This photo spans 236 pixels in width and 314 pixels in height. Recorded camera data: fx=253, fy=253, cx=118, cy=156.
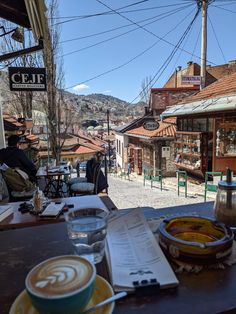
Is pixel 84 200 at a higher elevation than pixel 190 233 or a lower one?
lower

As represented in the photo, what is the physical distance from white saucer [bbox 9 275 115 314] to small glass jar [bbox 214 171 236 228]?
1.90 ft

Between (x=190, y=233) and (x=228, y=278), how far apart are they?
0.67ft

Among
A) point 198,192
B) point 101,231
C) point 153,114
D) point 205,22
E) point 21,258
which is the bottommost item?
point 198,192

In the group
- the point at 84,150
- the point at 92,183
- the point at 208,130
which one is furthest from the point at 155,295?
the point at 84,150

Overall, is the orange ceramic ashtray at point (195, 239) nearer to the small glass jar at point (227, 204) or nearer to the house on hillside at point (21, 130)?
the small glass jar at point (227, 204)

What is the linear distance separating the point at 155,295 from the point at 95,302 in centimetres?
16

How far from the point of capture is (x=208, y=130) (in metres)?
8.59

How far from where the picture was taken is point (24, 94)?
943 cm

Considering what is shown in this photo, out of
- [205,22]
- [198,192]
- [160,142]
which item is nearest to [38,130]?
[160,142]

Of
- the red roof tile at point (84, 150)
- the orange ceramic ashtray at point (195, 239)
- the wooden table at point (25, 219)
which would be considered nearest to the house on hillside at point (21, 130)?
the wooden table at point (25, 219)

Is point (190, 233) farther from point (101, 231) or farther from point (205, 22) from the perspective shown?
point (205, 22)

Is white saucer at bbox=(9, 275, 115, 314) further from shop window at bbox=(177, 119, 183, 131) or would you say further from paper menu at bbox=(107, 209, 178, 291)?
shop window at bbox=(177, 119, 183, 131)

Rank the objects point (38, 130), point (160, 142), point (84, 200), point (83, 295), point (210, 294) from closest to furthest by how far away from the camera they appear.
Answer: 1. point (83, 295)
2. point (210, 294)
3. point (84, 200)
4. point (38, 130)
5. point (160, 142)

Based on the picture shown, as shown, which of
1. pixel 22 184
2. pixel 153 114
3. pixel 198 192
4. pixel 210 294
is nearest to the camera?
pixel 210 294
